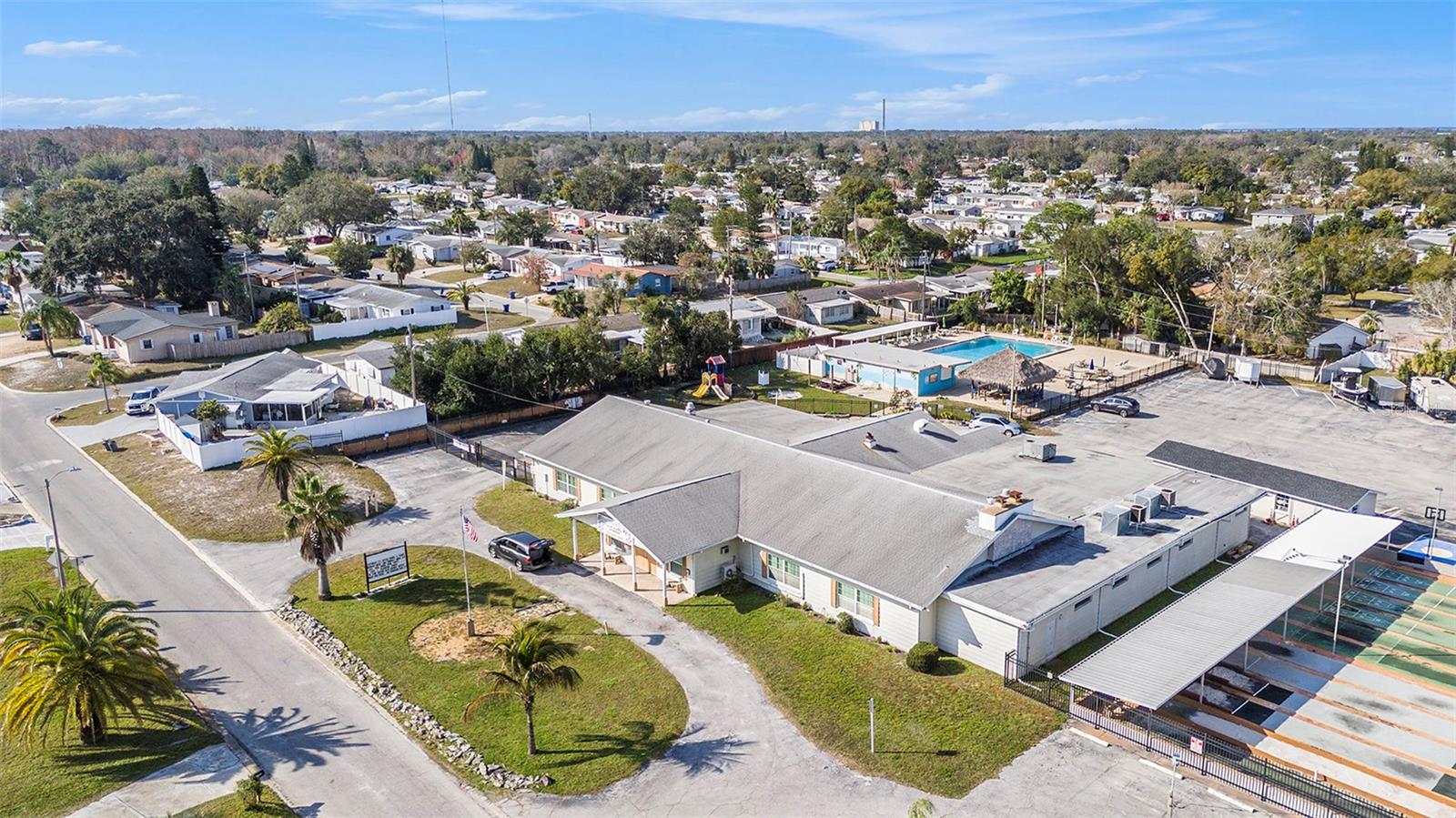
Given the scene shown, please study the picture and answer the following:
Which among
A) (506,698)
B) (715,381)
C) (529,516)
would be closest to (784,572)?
(506,698)

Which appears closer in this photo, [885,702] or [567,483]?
[885,702]

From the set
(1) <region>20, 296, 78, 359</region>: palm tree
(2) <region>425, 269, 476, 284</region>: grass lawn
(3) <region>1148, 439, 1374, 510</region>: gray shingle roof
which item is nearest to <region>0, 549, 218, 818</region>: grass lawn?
(3) <region>1148, 439, 1374, 510</region>: gray shingle roof

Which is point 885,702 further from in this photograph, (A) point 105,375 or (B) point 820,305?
(B) point 820,305

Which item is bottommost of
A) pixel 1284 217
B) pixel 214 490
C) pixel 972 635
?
pixel 972 635

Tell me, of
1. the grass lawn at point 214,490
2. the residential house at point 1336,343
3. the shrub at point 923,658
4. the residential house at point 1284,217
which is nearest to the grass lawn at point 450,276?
the grass lawn at point 214,490

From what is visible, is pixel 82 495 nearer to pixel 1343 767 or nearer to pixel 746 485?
pixel 746 485

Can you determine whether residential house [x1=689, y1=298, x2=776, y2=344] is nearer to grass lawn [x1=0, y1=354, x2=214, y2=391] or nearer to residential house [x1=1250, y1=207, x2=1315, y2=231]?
grass lawn [x1=0, y1=354, x2=214, y2=391]

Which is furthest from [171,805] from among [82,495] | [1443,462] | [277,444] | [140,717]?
[1443,462]
